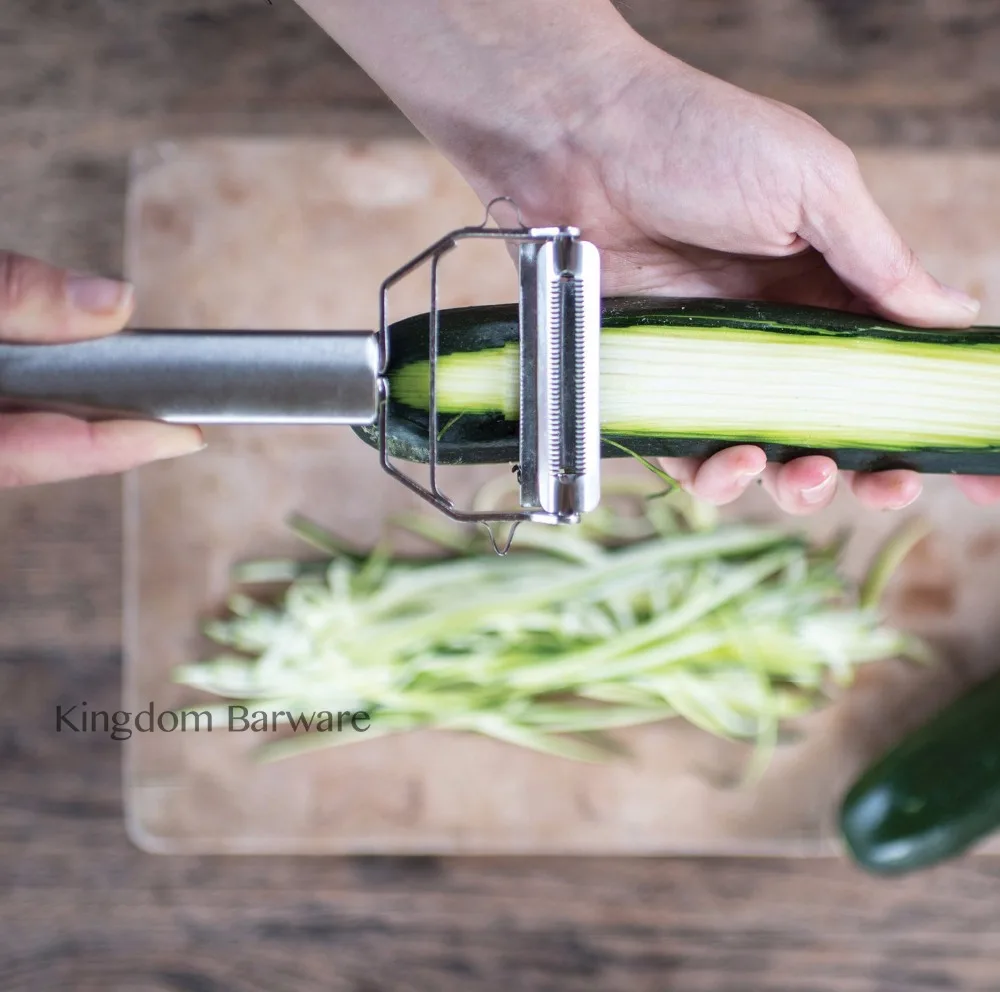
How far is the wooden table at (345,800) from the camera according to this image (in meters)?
2.16

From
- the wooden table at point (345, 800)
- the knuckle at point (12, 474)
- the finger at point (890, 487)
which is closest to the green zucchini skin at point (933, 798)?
the wooden table at point (345, 800)

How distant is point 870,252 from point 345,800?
1621 mm

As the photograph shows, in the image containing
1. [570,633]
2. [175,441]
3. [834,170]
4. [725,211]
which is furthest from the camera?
[570,633]

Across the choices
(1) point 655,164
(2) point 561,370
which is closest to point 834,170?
(1) point 655,164

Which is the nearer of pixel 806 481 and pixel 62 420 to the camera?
pixel 62 420

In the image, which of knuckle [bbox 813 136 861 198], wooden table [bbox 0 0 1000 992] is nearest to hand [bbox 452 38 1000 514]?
knuckle [bbox 813 136 861 198]

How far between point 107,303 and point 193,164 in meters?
1.08

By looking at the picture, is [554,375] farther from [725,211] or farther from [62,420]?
[62,420]

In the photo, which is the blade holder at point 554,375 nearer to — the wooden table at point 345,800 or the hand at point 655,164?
the hand at point 655,164

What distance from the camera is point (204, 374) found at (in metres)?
1.20

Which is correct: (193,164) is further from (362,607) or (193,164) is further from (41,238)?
(362,607)

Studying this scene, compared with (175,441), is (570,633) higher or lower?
lower

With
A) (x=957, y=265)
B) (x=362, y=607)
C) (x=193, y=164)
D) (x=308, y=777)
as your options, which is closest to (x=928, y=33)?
(x=957, y=265)

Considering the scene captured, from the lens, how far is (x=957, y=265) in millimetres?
2109
